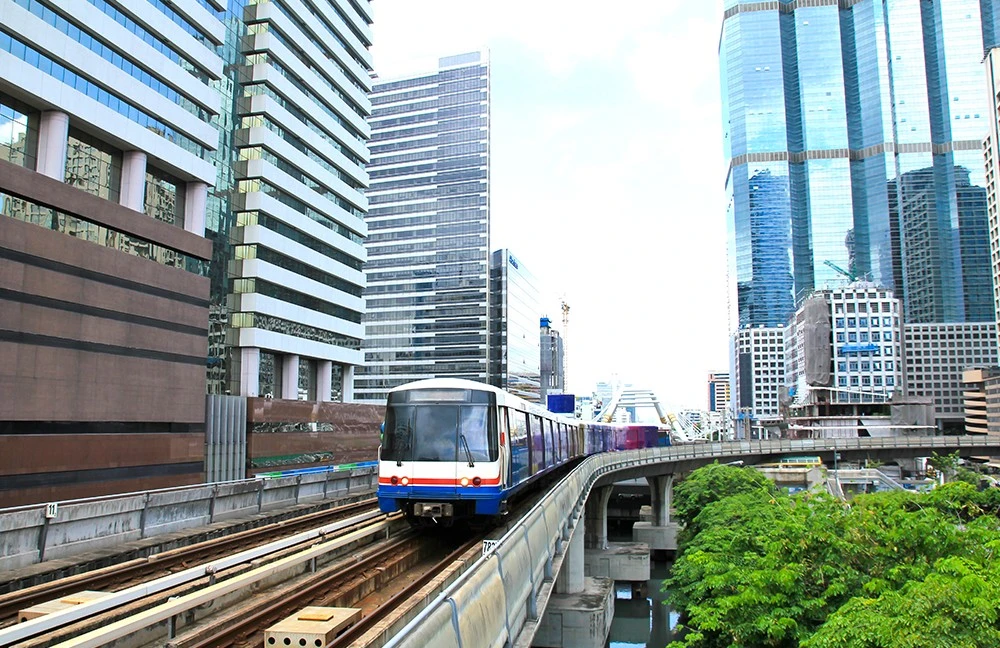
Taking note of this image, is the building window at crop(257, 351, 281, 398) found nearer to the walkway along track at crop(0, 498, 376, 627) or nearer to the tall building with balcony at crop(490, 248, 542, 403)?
the walkway along track at crop(0, 498, 376, 627)

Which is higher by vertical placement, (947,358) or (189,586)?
(947,358)

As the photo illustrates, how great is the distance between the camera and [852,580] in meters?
18.0

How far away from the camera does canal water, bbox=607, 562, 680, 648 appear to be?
127 feet

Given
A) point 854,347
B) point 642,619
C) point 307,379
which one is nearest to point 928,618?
point 642,619

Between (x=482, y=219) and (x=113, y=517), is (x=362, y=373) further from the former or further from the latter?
(x=113, y=517)

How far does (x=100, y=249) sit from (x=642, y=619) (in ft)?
112

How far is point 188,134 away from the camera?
42.5m

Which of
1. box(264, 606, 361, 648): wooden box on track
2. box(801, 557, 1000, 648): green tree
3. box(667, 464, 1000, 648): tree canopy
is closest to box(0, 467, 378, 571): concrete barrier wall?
box(264, 606, 361, 648): wooden box on track

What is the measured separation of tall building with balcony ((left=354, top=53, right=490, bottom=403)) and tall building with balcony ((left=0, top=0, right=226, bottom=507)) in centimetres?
9212

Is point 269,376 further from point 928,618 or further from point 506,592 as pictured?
point 928,618

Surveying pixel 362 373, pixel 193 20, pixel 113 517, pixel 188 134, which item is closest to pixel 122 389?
pixel 188 134

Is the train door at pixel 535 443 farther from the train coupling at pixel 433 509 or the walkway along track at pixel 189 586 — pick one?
the walkway along track at pixel 189 586

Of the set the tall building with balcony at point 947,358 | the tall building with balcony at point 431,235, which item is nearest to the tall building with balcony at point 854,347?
the tall building with balcony at point 947,358

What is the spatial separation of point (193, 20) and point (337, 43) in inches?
874
